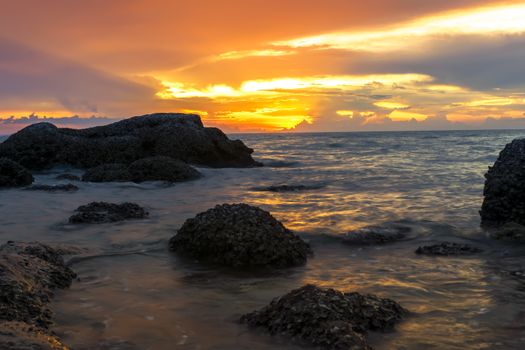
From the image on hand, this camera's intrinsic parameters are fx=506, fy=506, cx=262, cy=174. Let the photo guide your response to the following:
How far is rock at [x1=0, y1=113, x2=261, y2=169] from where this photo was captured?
19703 millimetres

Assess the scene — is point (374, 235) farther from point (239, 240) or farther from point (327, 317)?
point (327, 317)

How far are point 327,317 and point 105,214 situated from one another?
560cm

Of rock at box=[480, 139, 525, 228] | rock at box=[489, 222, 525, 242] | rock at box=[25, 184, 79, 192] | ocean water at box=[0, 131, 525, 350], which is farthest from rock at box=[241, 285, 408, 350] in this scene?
rock at box=[25, 184, 79, 192]

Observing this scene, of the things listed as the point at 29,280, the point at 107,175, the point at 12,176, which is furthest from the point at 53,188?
the point at 29,280

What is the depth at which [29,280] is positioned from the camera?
4336 mm

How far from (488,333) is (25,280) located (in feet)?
12.2

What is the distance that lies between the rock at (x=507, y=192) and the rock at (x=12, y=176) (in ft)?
37.1

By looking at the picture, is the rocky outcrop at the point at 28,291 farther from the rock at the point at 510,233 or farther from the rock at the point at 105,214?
the rock at the point at 510,233

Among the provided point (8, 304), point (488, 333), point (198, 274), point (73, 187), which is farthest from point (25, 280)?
point (73, 187)

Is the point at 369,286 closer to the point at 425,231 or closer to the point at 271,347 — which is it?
the point at 271,347

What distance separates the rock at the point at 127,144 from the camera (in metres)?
19.7

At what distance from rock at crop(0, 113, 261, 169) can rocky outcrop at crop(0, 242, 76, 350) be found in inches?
576

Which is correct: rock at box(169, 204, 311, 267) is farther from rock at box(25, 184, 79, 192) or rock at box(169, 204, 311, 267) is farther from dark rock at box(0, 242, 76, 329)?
rock at box(25, 184, 79, 192)

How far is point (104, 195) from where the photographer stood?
39.5 ft
